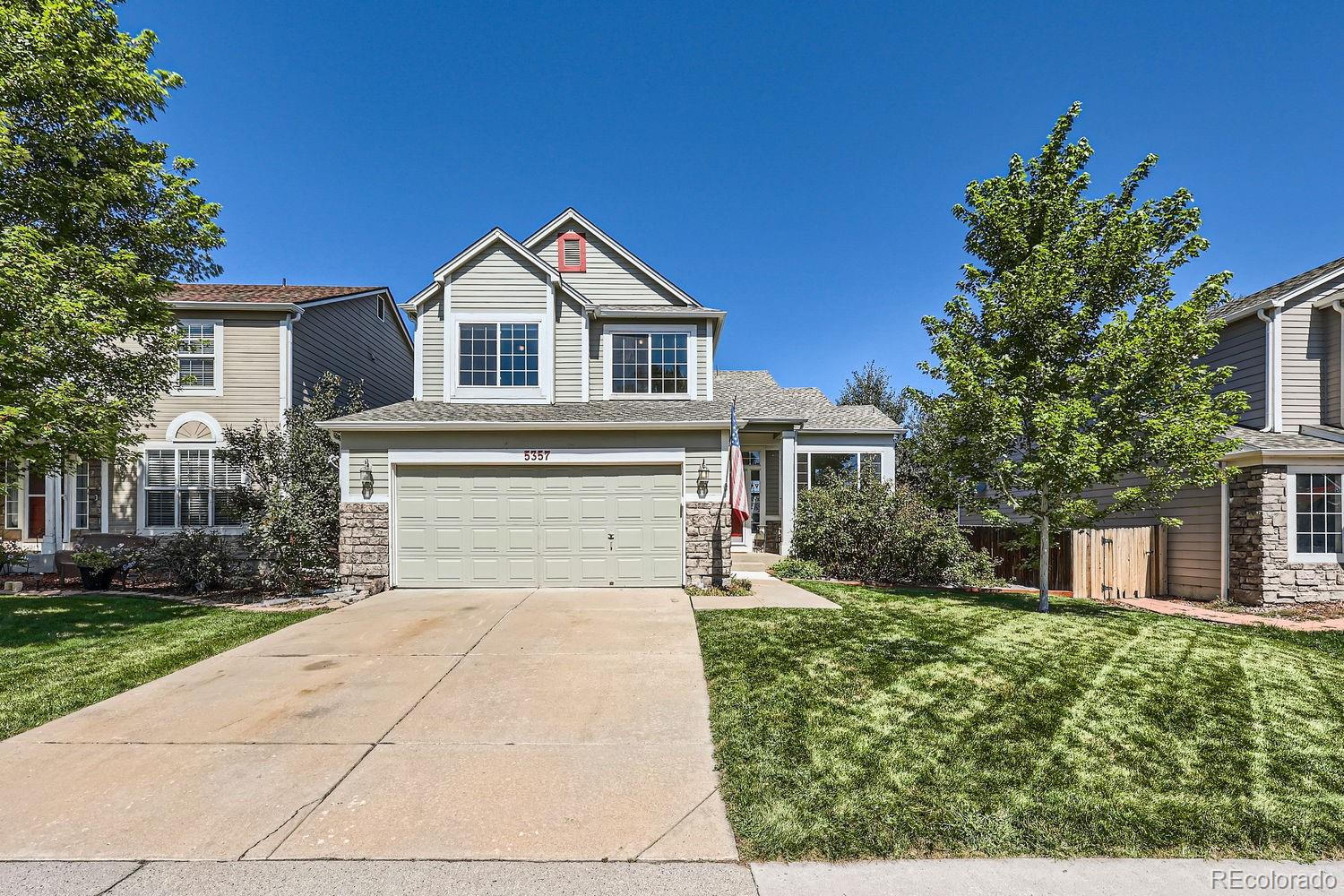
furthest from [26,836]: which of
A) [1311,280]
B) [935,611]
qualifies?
[1311,280]

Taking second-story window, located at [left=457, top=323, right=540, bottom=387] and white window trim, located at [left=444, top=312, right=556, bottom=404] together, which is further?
second-story window, located at [left=457, top=323, right=540, bottom=387]

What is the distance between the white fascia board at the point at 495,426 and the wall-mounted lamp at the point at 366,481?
745 mm

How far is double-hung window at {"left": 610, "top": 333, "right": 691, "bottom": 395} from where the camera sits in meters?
14.0

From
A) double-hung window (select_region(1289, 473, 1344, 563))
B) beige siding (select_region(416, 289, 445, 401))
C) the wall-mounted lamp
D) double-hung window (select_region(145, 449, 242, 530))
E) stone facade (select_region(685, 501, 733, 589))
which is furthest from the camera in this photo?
double-hung window (select_region(145, 449, 242, 530))

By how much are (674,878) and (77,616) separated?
1145cm

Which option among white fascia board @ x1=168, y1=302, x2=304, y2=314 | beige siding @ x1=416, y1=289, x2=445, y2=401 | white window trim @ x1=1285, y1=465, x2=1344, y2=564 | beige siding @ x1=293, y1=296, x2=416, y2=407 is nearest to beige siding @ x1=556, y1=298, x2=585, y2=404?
beige siding @ x1=416, y1=289, x2=445, y2=401

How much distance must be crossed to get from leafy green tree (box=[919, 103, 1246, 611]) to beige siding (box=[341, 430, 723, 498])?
161 inches

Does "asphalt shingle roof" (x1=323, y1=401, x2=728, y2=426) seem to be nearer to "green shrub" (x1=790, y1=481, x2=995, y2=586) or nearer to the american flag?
the american flag

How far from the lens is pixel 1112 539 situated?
12633 mm

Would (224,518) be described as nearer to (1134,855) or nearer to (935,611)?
(935,611)

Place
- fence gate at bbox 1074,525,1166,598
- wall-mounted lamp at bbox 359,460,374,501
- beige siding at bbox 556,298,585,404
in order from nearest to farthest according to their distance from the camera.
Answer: wall-mounted lamp at bbox 359,460,374,501 < fence gate at bbox 1074,525,1166,598 < beige siding at bbox 556,298,585,404

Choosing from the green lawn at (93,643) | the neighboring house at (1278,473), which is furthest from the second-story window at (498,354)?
the neighboring house at (1278,473)

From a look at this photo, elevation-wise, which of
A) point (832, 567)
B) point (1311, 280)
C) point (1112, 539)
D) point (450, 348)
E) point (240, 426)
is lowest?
point (832, 567)

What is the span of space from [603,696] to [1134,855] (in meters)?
4.17
